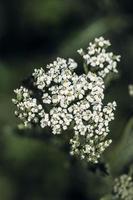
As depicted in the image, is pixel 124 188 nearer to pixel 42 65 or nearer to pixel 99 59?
pixel 99 59

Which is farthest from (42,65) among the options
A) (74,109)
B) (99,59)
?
(74,109)

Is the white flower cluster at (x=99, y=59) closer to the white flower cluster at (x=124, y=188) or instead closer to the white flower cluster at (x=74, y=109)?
the white flower cluster at (x=74, y=109)

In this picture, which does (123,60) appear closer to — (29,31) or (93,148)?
(29,31)

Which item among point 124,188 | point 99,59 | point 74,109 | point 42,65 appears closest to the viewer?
point 74,109

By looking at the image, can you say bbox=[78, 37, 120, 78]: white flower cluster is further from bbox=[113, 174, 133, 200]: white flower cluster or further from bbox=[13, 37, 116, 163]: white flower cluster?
bbox=[113, 174, 133, 200]: white flower cluster

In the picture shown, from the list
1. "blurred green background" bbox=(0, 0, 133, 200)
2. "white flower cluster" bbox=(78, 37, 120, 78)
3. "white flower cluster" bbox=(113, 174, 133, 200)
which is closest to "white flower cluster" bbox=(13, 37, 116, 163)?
"white flower cluster" bbox=(78, 37, 120, 78)
